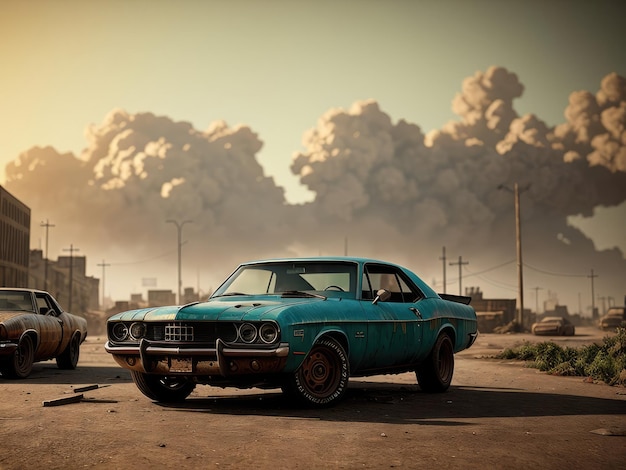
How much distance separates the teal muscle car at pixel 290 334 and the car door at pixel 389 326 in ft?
0.05

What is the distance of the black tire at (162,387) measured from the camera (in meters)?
9.45

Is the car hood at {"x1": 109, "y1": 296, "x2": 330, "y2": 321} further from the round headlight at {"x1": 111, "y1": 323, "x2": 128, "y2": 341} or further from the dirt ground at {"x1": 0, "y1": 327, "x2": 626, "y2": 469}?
the dirt ground at {"x1": 0, "y1": 327, "x2": 626, "y2": 469}

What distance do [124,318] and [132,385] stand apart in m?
3.09

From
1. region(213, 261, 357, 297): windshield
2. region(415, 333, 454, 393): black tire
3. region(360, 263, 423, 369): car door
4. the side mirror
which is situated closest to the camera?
region(360, 263, 423, 369): car door

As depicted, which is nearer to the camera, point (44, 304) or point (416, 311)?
point (416, 311)

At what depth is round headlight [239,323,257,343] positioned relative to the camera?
27.1ft

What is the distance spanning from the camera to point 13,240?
78.9 metres

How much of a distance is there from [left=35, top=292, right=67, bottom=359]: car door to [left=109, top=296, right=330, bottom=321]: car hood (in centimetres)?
612

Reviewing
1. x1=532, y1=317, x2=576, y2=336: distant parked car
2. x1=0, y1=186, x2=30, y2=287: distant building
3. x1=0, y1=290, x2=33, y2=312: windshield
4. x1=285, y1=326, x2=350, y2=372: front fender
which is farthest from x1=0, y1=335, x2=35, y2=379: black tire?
x1=0, y1=186, x2=30, y2=287: distant building

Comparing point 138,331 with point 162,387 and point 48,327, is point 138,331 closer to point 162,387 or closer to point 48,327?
point 162,387

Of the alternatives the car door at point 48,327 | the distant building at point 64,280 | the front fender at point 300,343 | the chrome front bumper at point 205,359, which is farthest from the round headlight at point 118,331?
the distant building at point 64,280

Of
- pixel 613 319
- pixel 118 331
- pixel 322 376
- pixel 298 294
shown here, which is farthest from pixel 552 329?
pixel 118 331

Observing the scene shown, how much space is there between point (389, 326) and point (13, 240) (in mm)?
74961

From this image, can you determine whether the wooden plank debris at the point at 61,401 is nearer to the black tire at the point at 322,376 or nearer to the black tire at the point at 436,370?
the black tire at the point at 322,376
